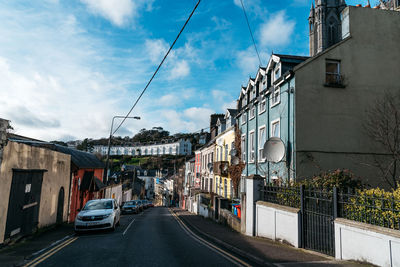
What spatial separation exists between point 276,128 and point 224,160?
10.7 meters

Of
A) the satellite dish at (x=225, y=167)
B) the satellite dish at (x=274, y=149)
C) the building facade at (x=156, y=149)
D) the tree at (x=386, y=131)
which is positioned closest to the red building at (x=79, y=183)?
the satellite dish at (x=225, y=167)

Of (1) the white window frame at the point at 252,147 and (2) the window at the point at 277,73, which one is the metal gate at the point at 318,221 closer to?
(2) the window at the point at 277,73

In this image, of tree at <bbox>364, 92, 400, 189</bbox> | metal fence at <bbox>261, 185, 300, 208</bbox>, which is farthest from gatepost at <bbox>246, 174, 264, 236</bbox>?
tree at <bbox>364, 92, 400, 189</bbox>

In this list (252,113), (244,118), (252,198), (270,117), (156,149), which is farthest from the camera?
(156,149)

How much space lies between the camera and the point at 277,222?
10.0 metres

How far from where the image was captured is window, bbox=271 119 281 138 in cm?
1671

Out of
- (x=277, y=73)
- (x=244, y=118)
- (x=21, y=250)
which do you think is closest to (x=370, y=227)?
(x=21, y=250)

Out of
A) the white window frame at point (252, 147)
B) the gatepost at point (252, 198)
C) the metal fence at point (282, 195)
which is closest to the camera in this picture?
the metal fence at point (282, 195)

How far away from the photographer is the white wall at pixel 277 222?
906 centimetres

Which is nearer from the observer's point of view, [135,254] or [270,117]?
[135,254]

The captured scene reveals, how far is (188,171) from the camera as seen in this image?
5341 cm

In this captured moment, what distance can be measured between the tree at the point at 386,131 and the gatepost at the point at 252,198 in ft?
25.1

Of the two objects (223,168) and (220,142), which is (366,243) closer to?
(223,168)

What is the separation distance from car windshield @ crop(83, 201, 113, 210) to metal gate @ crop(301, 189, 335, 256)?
9.37 m
